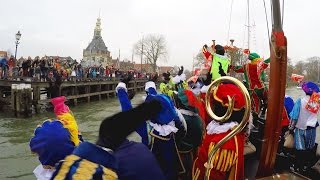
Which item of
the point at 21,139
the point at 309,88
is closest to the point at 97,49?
the point at 21,139

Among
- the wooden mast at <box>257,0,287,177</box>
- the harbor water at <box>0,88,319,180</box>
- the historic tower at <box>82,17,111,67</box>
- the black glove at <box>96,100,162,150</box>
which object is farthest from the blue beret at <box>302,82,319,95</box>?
the historic tower at <box>82,17,111,67</box>

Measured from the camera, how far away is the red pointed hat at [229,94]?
2895 millimetres

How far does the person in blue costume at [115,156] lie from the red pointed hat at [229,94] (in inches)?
55.0

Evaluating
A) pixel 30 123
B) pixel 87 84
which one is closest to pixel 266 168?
pixel 30 123

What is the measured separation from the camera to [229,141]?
9.48 ft

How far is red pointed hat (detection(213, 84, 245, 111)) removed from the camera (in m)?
2.89

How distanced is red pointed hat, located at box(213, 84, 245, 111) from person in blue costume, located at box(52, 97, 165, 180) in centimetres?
140

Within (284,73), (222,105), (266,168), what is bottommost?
(266,168)

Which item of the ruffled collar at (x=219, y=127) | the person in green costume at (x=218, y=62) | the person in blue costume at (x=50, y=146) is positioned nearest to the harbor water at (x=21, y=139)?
the person in green costume at (x=218, y=62)

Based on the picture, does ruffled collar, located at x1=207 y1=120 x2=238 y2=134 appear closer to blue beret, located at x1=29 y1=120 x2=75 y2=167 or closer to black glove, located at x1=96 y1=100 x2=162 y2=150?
blue beret, located at x1=29 y1=120 x2=75 y2=167

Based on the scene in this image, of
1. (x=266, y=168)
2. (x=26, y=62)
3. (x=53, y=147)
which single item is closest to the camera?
(x=53, y=147)

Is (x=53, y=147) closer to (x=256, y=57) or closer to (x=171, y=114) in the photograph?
(x=171, y=114)

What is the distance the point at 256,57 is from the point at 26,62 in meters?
17.0

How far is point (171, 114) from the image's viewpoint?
3.02 meters
